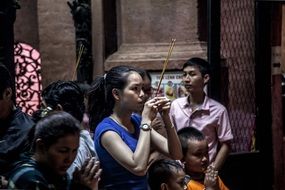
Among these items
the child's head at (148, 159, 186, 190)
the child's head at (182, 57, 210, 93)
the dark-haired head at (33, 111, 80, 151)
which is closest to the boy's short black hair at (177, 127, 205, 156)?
the child's head at (148, 159, 186, 190)

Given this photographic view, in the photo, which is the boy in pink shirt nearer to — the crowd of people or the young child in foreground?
the crowd of people

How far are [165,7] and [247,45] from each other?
103 centimetres

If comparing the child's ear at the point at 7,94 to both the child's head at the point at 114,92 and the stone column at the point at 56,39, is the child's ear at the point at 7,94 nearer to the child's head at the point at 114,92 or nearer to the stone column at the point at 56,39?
the child's head at the point at 114,92

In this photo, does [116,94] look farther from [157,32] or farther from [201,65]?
[157,32]

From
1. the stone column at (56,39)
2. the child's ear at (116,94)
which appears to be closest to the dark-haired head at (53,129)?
the child's ear at (116,94)

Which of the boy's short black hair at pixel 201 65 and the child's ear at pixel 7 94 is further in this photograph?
the boy's short black hair at pixel 201 65

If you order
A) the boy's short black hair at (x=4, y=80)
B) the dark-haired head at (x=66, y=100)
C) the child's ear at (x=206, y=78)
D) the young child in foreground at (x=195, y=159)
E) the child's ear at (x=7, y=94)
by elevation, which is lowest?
the young child in foreground at (x=195, y=159)

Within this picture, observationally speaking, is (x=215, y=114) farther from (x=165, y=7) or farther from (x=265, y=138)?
(x=165, y=7)

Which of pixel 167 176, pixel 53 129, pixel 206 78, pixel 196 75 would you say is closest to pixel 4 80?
pixel 53 129

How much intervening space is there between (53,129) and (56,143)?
0.24 ft

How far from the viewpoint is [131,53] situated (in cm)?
736

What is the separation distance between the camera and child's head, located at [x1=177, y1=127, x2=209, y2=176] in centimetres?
455

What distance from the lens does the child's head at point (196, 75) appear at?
5.64 metres

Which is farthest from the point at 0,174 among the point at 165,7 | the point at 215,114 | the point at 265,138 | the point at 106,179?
the point at 165,7
